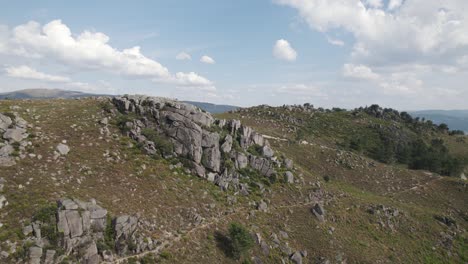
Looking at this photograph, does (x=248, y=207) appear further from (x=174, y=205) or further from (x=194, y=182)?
(x=174, y=205)

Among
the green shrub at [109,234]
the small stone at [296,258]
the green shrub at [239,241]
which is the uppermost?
the green shrub at [109,234]

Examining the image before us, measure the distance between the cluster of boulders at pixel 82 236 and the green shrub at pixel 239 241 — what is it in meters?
8.94

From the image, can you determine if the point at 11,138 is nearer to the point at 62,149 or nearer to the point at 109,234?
the point at 62,149

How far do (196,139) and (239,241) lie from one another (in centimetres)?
1848

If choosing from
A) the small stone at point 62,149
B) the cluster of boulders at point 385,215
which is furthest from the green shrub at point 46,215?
the cluster of boulders at point 385,215

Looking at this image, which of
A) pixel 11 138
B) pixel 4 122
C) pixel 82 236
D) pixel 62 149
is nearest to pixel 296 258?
pixel 82 236

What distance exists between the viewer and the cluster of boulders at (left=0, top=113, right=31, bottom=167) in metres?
32.9

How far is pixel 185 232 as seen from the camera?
34562 mm

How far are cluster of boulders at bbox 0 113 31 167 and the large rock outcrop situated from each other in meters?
13.3

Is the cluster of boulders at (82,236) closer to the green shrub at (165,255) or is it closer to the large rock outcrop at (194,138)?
the green shrub at (165,255)

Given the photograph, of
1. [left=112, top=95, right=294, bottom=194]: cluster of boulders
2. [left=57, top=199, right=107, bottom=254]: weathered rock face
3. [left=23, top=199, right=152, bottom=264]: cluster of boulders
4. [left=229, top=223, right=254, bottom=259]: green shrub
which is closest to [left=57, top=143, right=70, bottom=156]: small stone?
[left=112, top=95, right=294, bottom=194]: cluster of boulders

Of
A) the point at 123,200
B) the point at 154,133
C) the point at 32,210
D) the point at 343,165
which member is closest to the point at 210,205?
the point at 123,200

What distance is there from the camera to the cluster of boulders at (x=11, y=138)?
32.9 metres

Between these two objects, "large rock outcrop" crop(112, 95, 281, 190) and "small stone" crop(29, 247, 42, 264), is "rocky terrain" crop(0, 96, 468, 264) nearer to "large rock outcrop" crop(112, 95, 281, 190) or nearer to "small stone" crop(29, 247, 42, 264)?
"small stone" crop(29, 247, 42, 264)
